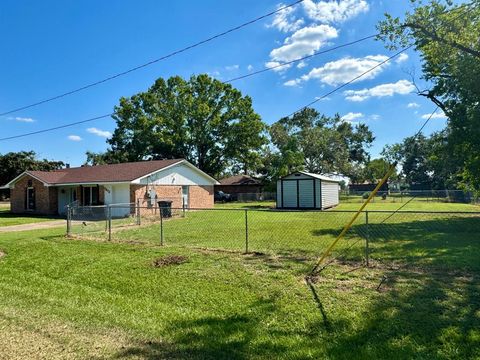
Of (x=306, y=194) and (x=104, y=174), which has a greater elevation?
(x=104, y=174)

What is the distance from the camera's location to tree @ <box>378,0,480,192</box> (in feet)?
44.1

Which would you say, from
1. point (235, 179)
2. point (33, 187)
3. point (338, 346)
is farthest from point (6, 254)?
point (235, 179)

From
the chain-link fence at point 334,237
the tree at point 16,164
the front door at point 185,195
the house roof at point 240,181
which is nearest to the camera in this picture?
the chain-link fence at point 334,237

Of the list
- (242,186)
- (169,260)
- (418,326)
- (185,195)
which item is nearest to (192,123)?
(242,186)

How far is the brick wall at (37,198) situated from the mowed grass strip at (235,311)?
64.8 ft

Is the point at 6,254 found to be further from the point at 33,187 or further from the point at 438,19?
the point at 33,187

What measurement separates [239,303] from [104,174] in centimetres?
2172

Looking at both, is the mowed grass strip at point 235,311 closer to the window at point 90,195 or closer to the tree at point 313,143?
the window at point 90,195

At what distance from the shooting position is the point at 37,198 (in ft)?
88.4

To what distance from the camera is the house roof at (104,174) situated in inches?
906

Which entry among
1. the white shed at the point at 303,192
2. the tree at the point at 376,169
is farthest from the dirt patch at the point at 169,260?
the tree at the point at 376,169

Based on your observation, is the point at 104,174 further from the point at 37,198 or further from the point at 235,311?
the point at 235,311

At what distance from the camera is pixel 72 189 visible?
2645 cm

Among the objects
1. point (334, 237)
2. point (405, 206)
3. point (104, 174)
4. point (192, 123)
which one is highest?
point (192, 123)
